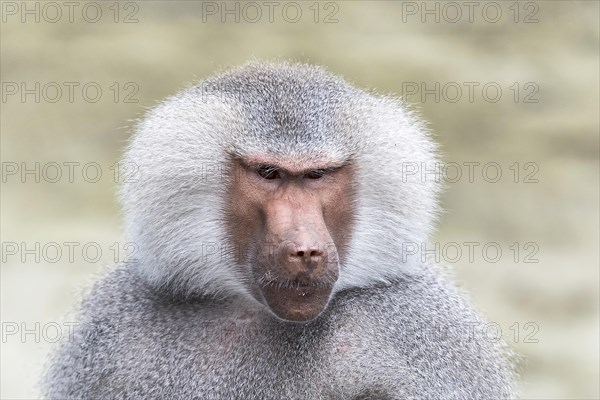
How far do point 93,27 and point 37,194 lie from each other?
5.30 ft

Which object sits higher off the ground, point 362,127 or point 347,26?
point 362,127

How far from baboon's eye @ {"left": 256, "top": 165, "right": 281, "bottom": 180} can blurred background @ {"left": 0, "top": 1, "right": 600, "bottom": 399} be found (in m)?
4.29

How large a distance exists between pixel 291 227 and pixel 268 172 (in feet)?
0.84

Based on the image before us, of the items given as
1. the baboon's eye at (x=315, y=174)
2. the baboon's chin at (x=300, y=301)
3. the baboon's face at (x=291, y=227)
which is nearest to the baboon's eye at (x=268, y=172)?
the baboon's face at (x=291, y=227)

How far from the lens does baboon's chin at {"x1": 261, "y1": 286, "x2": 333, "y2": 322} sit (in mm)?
3025

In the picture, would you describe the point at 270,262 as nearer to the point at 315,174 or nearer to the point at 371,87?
the point at 315,174

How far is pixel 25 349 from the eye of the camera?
21.8 feet

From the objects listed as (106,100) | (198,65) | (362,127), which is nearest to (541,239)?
(198,65)

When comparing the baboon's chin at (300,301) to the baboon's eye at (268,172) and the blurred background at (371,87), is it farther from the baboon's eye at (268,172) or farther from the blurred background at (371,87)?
the blurred background at (371,87)

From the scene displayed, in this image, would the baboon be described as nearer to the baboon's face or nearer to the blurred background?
the baboon's face

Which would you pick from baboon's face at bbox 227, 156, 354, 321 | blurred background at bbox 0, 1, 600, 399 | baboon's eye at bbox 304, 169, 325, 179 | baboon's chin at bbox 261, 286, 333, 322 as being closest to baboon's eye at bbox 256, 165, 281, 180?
baboon's face at bbox 227, 156, 354, 321

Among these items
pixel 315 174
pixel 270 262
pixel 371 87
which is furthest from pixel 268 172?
pixel 371 87

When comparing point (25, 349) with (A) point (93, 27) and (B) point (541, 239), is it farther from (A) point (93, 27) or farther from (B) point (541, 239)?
(B) point (541, 239)

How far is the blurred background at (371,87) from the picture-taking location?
755cm
